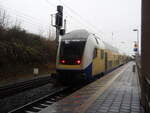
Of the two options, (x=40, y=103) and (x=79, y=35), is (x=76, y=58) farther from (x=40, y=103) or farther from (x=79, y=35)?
(x=40, y=103)

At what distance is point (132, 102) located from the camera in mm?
6875

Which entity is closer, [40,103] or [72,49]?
[40,103]

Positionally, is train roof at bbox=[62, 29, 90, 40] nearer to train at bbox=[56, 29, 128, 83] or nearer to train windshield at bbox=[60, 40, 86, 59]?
train at bbox=[56, 29, 128, 83]

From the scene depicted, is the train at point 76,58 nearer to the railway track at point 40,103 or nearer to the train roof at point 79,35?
the train roof at point 79,35

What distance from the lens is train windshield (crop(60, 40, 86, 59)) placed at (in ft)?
37.4

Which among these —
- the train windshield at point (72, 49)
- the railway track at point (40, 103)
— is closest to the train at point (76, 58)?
the train windshield at point (72, 49)

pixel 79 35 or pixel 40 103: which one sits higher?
pixel 79 35

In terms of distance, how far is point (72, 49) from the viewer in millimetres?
11617

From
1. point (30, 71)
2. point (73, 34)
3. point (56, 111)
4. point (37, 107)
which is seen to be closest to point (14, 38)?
point (30, 71)

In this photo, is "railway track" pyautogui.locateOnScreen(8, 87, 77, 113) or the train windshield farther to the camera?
the train windshield

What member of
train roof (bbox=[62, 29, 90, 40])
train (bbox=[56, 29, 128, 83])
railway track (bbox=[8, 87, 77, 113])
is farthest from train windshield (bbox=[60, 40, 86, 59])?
railway track (bbox=[8, 87, 77, 113])

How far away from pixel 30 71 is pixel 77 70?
34.7ft

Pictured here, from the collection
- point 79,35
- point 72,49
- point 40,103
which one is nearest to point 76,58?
point 72,49

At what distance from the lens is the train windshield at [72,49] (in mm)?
11387
